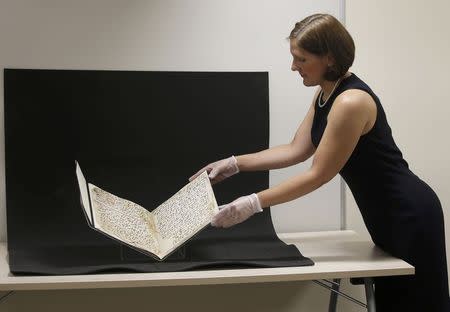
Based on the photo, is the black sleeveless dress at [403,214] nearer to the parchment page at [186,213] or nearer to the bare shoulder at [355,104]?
the bare shoulder at [355,104]

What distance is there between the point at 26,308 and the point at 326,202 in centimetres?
126

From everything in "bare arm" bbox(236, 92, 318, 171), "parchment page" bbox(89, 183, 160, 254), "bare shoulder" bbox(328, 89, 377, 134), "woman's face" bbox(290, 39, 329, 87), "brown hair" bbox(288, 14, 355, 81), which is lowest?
"parchment page" bbox(89, 183, 160, 254)

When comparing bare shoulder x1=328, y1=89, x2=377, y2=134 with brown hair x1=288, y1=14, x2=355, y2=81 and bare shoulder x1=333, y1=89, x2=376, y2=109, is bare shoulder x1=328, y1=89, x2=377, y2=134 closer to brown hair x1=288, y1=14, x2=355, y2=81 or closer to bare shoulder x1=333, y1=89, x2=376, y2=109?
bare shoulder x1=333, y1=89, x2=376, y2=109

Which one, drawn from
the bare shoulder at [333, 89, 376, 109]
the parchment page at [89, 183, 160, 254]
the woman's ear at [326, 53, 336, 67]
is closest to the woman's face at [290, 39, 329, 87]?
the woman's ear at [326, 53, 336, 67]

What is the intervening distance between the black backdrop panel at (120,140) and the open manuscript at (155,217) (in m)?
0.21

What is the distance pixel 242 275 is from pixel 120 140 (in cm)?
84

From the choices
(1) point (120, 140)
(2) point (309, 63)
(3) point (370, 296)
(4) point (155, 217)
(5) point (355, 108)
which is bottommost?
(3) point (370, 296)

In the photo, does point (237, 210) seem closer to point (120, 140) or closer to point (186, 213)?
point (186, 213)

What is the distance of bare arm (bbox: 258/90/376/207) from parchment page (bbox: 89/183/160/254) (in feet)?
1.32

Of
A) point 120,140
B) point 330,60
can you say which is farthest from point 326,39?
point 120,140

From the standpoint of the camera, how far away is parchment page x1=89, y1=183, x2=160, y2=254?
1.77m

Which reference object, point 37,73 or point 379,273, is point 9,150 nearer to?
point 37,73

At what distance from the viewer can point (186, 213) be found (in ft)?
6.30

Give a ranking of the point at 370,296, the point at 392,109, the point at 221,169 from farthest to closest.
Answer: the point at 392,109
the point at 221,169
the point at 370,296
